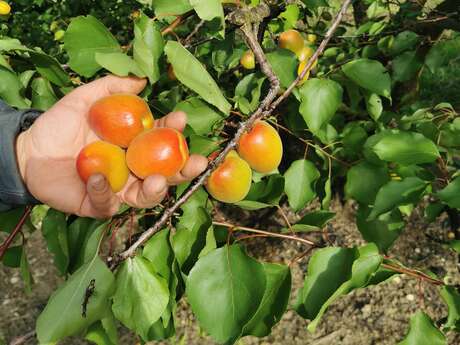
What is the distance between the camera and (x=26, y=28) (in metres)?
3.12

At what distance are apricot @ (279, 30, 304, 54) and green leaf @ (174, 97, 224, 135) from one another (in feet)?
1.82

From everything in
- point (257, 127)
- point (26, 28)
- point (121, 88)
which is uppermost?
point (121, 88)

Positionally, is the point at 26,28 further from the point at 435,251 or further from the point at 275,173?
the point at 435,251

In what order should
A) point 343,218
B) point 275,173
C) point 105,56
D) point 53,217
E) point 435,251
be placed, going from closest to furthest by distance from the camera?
1. point 105,56
2. point 53,217
3. point 275,173
4. point 435,251
5. point 343,218

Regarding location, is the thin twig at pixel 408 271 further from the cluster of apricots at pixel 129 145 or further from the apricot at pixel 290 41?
the apricot at pixel 290 41

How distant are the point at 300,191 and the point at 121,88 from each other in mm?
613

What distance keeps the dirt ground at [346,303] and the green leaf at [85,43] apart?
52.1 inches

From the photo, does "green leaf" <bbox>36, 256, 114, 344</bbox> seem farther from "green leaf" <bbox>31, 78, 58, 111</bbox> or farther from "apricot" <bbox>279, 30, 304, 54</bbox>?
"apricot" <bbox>279, 30, 304, 54</bbox>

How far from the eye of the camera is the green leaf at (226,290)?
92 cm

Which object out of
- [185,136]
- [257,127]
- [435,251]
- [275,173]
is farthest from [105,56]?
[435,251]

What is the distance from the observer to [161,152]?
1.10 metres

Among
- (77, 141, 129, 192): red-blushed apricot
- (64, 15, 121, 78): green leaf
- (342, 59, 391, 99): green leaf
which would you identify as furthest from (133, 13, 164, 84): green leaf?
(342, 59, 391, 99): green leaf

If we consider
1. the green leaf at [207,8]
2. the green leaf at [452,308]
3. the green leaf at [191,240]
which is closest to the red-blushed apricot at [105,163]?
the green leaf at [191,240]

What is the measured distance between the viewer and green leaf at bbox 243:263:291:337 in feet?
3.31
